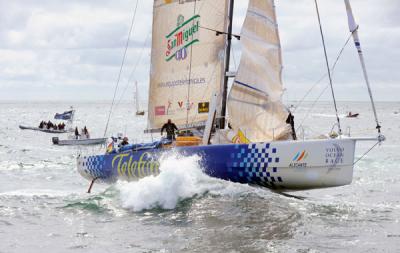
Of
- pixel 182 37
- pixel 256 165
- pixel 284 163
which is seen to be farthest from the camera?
pixel 182 37

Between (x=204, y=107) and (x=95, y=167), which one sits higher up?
(x=204, y=107)

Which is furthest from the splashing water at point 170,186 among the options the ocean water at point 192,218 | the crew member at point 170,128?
the crew member at point 170,128

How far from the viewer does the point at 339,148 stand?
15.6 metres

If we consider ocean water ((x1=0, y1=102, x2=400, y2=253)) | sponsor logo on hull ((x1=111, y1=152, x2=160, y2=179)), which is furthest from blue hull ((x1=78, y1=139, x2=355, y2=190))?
sponsor logo on hull ((x1=111, y1=152, x2=160, y2=179))

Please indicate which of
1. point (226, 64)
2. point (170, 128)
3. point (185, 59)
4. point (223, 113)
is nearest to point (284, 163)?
point (223, 113)

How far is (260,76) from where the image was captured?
17.2 metres

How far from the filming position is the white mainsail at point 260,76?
1725 cm

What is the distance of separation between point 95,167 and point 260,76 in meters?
7.11

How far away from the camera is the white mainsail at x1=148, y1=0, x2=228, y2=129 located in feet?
68.4

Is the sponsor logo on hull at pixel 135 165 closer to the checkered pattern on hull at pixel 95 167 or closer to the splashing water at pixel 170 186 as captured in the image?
the checkered pattern on hull at pixel 95 167

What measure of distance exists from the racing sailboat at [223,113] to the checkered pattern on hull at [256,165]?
25mm

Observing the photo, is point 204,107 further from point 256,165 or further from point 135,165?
point 256,165

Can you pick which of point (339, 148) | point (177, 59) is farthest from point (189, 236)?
point (177, 59)

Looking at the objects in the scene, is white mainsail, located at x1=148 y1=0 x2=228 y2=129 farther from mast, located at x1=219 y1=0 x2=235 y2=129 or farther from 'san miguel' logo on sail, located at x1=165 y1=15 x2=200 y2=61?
mast, located at x1=219 y1=0 x2=235 y2=129
